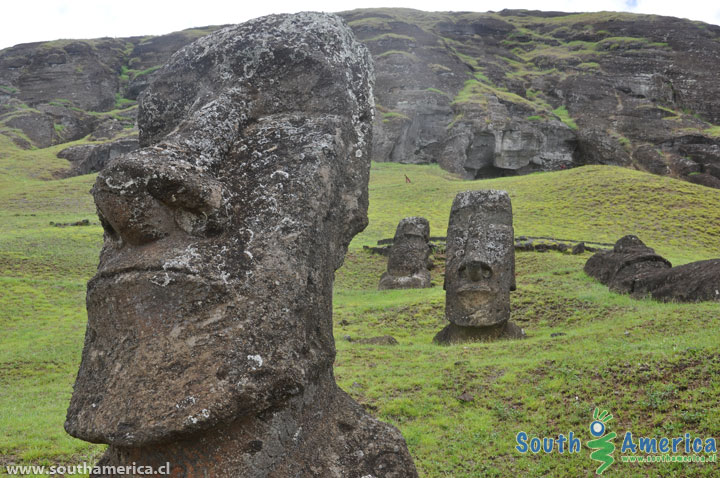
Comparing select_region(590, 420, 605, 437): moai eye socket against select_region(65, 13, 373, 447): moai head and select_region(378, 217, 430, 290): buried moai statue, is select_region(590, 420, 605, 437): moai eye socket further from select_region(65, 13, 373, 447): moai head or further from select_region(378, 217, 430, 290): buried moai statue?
select_region(378, 217, 430, 290): buried moai statue

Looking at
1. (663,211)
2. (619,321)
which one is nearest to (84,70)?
(663,211)

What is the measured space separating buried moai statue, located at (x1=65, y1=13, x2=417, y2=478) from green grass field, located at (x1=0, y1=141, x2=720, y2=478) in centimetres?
355

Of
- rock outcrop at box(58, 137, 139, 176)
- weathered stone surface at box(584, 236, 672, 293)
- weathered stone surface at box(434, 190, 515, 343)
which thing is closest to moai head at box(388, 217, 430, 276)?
weathered stone surface at box(584, 236, 672, 293)

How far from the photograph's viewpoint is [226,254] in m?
2.60

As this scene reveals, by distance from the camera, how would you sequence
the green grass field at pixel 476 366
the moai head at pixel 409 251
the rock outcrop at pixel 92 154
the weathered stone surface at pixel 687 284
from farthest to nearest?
the rock outcrop at pixel 92 154 → the moai head at pixel 409 251 → the weathered stone surface at pixel 687 284 → the green grass field at pixel 476 366

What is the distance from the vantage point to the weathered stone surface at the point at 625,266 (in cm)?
1483

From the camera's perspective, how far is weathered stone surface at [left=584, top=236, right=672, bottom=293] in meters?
14.8

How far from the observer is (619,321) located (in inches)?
442

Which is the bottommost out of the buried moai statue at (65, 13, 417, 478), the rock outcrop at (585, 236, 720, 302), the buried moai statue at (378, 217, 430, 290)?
the buried moai statue at (378, 217, 430, 290)

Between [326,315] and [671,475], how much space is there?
413 cm

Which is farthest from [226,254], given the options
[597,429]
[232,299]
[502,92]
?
[502,92]

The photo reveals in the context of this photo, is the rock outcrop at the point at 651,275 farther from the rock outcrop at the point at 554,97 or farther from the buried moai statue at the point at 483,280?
the rock outcrop at the point at 554,97

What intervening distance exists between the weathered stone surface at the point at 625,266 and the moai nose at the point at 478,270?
5.13 meters

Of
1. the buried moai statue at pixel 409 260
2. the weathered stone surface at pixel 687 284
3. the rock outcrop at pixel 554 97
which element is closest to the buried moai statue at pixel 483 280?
the weathered stone surface at pixel 687 284
